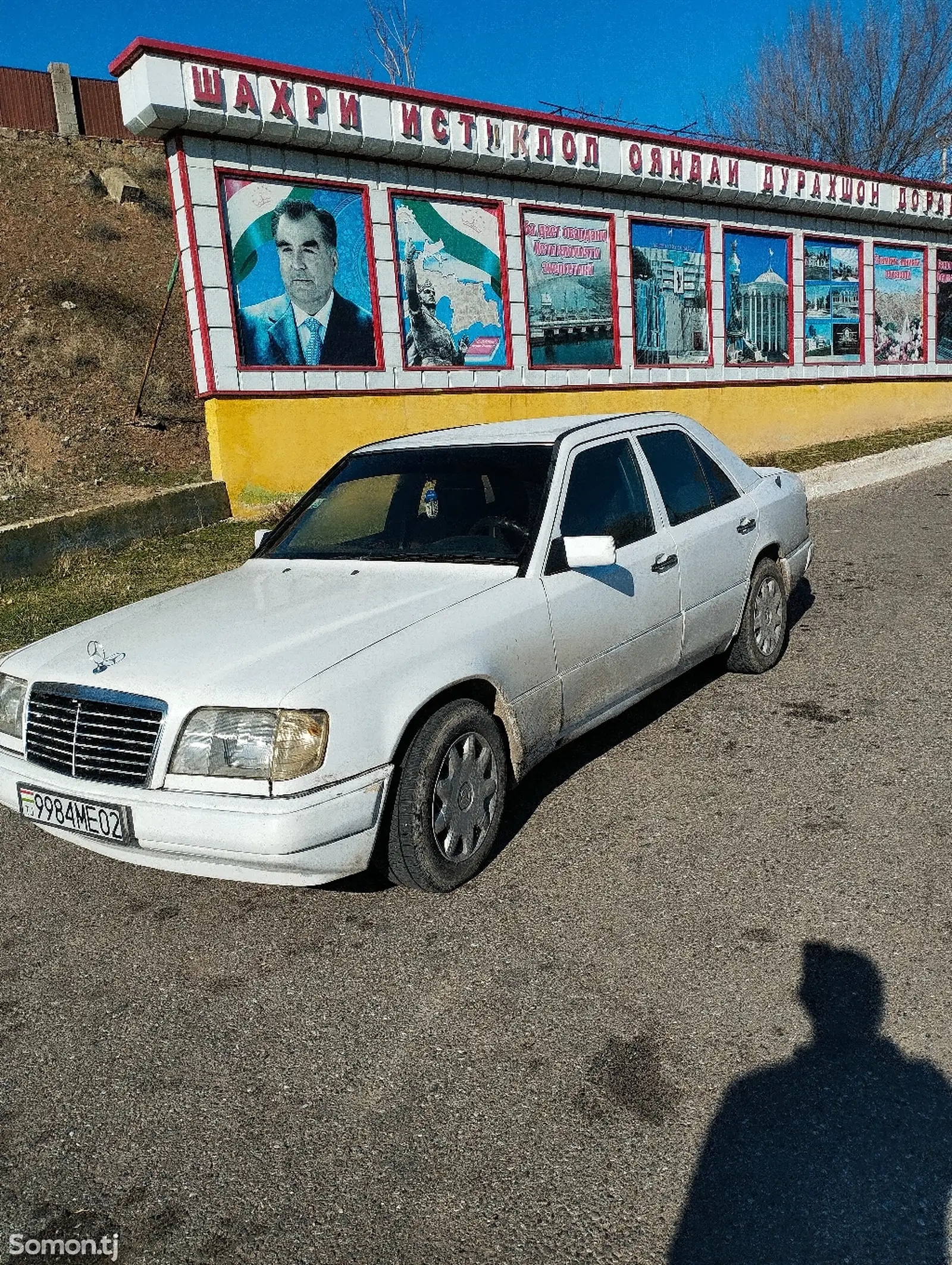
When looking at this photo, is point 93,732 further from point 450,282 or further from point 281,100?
point 450,282

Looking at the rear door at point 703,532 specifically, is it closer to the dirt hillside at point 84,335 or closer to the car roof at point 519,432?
the car roof at point 519,432

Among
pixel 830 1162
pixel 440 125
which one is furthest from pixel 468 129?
pixel 830 1162

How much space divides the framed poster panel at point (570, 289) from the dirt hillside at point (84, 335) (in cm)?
515

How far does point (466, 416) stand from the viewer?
12602mm

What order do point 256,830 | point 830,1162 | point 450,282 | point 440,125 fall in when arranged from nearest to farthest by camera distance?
point 830,1162 < point 256,830 < point 440,125 < point 450,282

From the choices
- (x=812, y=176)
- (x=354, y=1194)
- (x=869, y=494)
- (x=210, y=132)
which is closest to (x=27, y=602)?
(x=210, y=132)

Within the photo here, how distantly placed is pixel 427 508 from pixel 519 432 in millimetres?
667

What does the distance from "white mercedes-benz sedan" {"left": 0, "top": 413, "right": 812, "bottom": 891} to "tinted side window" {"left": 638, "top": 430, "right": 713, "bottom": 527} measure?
0.01 meters

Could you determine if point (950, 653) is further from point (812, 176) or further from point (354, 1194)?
point (812, 176)

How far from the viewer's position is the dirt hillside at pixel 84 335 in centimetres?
1521

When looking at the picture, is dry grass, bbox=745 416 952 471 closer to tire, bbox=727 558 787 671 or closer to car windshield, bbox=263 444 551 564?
tire, bbox=727 558 787 671

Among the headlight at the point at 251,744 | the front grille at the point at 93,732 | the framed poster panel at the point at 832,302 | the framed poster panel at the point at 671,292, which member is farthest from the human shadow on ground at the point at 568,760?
the framed poster panel at the point at 832,302

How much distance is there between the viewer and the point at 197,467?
15.3 meters

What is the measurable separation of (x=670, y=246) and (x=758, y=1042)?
1397 cm
